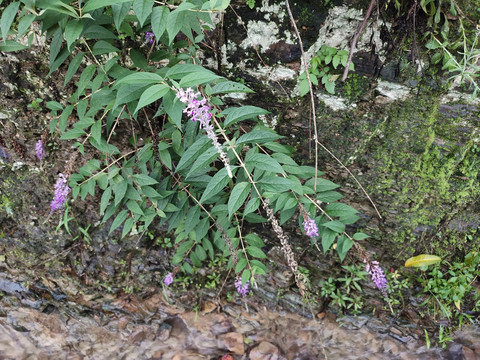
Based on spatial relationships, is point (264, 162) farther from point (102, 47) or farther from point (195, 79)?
point (102, 47)

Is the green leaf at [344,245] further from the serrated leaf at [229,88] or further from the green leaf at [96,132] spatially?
the green leaf at [96,132]

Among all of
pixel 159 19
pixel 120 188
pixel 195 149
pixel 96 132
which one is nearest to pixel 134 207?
pixel 120 188

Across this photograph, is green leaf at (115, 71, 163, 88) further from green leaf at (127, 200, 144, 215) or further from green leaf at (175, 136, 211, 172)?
green leaf at (127, 200, 144, 215)

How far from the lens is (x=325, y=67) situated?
6.35ft

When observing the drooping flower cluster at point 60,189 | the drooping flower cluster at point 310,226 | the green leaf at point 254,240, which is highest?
the drooping flower cluster at point 60,189

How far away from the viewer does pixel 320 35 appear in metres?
1.88

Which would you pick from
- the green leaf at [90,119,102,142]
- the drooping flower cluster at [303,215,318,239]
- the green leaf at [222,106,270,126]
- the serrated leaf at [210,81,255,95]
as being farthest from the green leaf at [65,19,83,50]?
the drooping flower cluster at [303,215,318,239]

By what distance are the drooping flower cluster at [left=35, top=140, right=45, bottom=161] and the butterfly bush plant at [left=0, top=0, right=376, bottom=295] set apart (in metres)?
0.25

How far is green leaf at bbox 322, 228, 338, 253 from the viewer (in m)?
1.73

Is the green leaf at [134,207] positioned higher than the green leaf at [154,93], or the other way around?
the green leaf at [154,93]

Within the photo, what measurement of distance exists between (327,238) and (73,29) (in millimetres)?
1584

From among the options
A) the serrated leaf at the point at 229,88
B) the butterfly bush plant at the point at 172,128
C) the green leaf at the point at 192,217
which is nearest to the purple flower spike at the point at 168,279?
the butterfly bush plant at the point at 172,128

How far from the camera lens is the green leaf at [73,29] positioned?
1.30 m

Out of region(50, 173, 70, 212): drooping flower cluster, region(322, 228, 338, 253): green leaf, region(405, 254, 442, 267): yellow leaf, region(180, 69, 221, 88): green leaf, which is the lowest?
region(405, 254, 442, 267): yellow leaf
